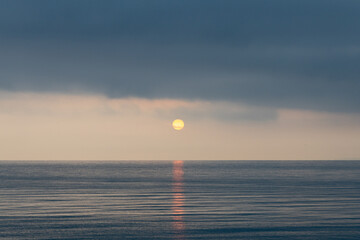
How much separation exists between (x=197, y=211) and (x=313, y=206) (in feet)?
59.8

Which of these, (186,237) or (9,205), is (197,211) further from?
(9,205)

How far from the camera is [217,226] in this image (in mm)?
61594

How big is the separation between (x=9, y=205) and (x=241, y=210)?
1354 inches

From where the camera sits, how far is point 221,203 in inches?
3514

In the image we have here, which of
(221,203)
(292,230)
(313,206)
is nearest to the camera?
(292,230)

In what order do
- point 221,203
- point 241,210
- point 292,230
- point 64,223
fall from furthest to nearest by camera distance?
point 221,203 < point 241,210 < point 64,223 < point 292,230

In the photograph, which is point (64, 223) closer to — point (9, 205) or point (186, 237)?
point (186, 237)

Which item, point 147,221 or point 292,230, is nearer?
point 292,230

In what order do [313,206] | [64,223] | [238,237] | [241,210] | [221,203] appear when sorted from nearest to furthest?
[238,237]
[64,223]
[241,210]
[313,206]
[221,203]

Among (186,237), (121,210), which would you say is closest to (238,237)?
(186,237)

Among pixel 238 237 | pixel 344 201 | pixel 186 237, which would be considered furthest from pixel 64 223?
pixel 344 201

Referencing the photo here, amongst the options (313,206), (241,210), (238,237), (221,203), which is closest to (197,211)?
(241,210)

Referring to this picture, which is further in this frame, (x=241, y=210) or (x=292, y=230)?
(x=241, y=210)

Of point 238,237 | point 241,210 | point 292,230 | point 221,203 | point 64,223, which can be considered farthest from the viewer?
point 221,203
